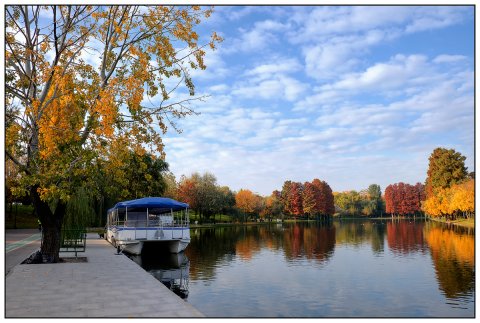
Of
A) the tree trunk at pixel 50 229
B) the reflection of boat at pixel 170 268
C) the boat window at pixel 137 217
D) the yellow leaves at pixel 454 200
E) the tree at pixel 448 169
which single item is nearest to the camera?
the reflection of boat at pixel 170 268

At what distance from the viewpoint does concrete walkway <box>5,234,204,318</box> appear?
8938 mm

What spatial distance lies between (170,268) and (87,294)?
10.3 metres

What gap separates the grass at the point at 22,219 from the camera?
55.0 metres

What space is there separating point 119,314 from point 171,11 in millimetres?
10036

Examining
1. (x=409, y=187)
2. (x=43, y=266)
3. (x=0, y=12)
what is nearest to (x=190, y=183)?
(x=43, y=266)

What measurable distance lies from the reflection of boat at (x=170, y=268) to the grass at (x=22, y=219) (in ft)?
113

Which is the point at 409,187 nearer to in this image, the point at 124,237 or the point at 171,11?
the point at 124,237

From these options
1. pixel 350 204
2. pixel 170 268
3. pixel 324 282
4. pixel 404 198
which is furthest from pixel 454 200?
pixel 350 204

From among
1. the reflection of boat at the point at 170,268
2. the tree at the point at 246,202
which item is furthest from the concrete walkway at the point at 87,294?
the tree at the point at 246,202

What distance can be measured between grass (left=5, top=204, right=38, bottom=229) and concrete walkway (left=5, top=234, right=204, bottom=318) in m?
43.2

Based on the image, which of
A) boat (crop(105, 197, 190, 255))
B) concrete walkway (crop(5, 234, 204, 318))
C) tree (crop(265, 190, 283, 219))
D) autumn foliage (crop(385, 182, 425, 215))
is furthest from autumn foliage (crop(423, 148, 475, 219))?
concrete walkway (crop(5, 234, 204, 318))

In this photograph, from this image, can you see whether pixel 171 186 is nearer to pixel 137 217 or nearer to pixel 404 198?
pixel 137 217

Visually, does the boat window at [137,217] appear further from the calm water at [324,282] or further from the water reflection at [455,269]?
the water reflection at [455,269]

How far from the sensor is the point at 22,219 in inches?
2376
